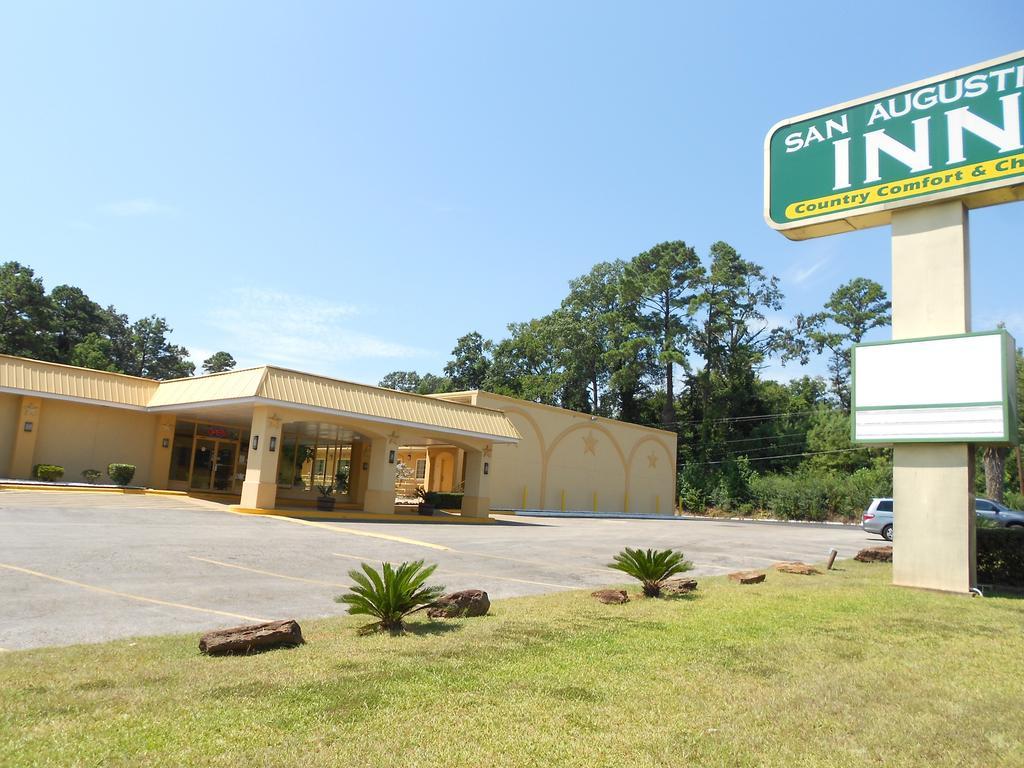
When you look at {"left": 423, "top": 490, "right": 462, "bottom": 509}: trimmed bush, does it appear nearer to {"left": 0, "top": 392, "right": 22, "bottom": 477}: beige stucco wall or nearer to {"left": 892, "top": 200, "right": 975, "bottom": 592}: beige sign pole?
{"left": 0, "top": 392, "right": 22, "bottom": 477}: beige stucco wall

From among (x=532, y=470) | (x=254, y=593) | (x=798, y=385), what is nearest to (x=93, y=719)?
(x=254, y=593)

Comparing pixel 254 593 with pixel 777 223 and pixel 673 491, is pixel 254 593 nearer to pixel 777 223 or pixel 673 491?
pixel 777 223

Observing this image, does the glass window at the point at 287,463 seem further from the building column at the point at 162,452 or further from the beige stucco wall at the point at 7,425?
the beige stucco wall at the point at 7,425

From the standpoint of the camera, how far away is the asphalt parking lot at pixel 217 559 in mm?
8336

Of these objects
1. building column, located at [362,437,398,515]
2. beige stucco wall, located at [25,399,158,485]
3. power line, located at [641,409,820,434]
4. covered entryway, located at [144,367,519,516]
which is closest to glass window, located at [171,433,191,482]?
covered entryway, located at [144,367,519,516]

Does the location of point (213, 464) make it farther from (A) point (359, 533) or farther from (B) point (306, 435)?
(A) point (359, 533)

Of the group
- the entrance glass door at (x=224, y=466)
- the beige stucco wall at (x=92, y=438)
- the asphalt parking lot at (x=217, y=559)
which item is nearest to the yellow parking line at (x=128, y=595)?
the asphalt parking lot at (x=217, y=559)

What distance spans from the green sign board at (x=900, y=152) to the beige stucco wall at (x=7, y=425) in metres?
24.8

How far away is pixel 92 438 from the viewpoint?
88.3ft

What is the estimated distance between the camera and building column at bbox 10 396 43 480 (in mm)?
24812

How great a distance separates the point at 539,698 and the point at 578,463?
35.6 metres

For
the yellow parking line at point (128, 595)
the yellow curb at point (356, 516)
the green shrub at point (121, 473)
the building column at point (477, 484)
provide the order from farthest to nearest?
the building column at point (477, 484) < the green shrub at point (121, 473) < the yellow curb at point (356, 516) < the yellow parking line at point (128, 595)

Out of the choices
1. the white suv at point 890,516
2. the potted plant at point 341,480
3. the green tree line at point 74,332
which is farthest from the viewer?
the green tree line at point 74,332

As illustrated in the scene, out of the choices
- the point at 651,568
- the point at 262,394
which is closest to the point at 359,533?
the point at 262,394
